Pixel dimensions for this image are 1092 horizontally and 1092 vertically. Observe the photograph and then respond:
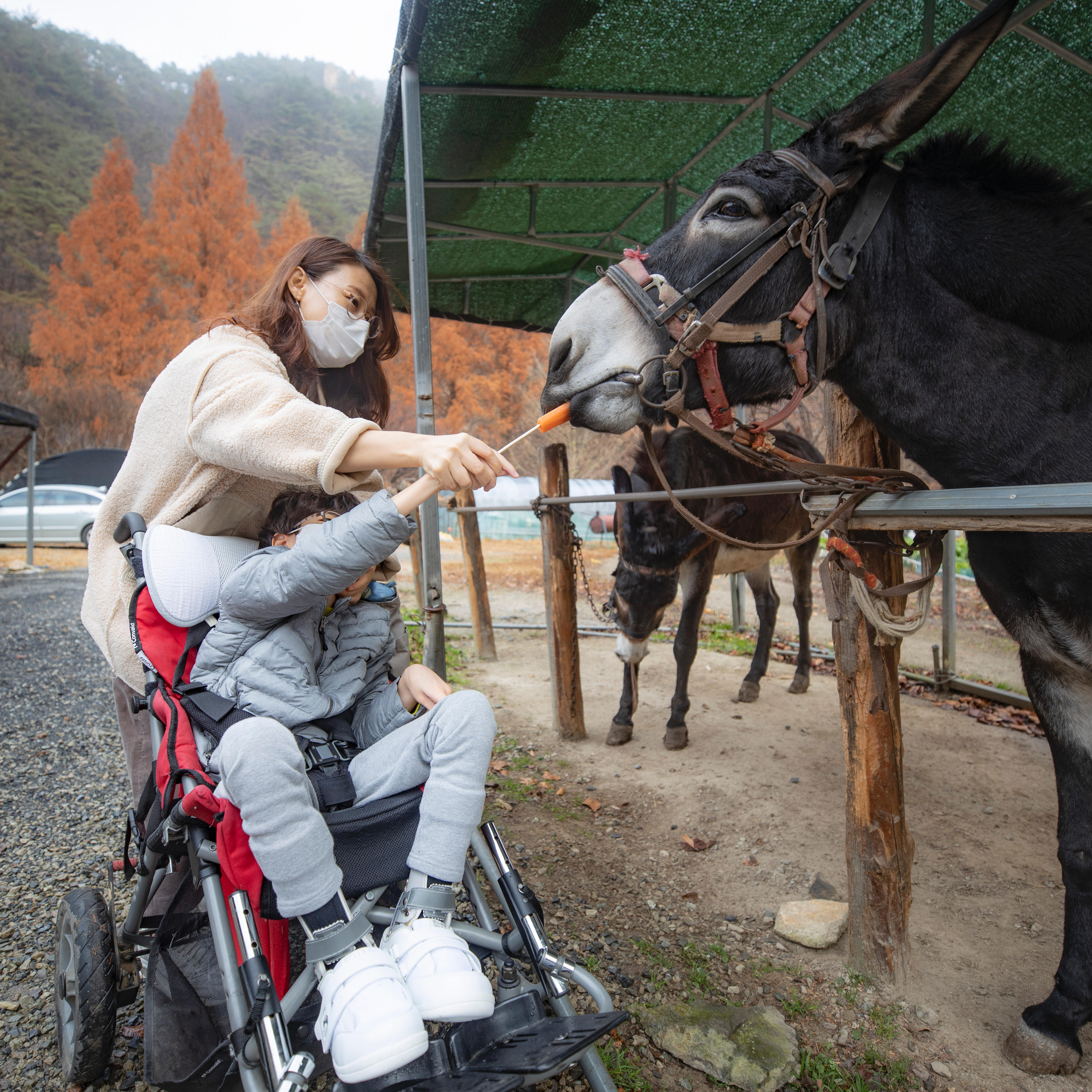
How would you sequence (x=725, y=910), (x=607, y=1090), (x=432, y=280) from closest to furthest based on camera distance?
1. (x=607, y=1090)
2. (x=725, y=910)
3. (x=432, y=280)

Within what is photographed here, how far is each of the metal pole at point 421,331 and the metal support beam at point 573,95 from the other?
202 millimetres

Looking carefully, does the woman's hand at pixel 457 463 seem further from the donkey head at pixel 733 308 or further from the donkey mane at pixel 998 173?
the donkey mane at pixel 998 173

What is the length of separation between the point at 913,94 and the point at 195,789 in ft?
7.38

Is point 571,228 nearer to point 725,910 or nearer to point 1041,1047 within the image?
point 725,910

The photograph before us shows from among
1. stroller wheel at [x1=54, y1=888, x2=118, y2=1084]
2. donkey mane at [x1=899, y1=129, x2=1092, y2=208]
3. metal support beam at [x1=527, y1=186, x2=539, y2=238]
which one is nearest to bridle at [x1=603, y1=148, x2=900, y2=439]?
donkey mane at [x1=899, y1=129, x2=1092, y2=208]

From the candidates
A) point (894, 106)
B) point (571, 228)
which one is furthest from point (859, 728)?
point (571, 228)

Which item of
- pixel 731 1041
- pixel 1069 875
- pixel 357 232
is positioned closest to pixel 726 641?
pixel 1069 875

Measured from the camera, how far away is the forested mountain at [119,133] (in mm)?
35219

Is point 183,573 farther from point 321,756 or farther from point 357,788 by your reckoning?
point 357,788

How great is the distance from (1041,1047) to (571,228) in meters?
6.05

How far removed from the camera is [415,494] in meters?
1.58

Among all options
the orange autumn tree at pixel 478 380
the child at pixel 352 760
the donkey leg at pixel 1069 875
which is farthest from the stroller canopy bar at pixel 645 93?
the orange autumn tree at pixel 478 380

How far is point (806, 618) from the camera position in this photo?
6.26m

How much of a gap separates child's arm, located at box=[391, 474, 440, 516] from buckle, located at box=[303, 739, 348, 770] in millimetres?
668
